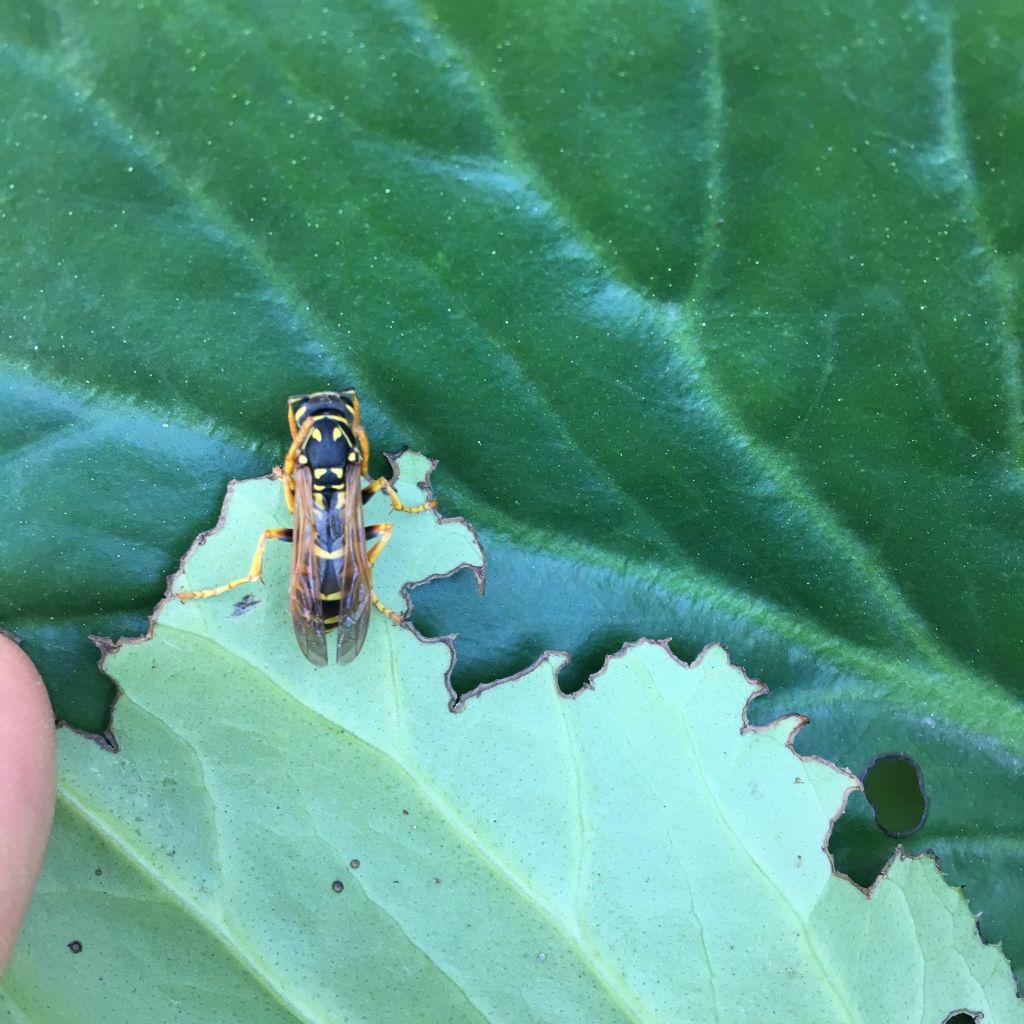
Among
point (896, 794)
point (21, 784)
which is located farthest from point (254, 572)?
point (896, 794)

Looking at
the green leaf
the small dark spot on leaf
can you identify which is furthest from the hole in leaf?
the small dark spot on leaf

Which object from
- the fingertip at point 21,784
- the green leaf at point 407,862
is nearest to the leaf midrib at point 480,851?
the green leaf at point 407,862

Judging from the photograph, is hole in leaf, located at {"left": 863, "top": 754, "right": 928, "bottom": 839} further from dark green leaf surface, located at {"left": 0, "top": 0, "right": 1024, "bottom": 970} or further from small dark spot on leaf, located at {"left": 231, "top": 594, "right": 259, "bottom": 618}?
small dark spot on leaf, located at {"left": 231, "top": 594, "right": 259, "bottom": 618}

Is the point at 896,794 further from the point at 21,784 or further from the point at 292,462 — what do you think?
the point at 21,784

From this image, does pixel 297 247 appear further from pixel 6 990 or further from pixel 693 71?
pixel 6 990

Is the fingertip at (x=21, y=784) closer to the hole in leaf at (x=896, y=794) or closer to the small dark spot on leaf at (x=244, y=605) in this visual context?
the small dark spot on leaf at (x=244, y=605)

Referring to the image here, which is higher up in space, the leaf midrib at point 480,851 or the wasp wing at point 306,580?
the wasp wing at point 306,580

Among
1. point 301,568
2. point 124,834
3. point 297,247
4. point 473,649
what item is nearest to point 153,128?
point 297,247
